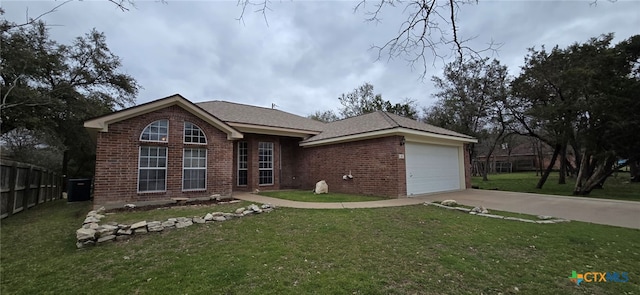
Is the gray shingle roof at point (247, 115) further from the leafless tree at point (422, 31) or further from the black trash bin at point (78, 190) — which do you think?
the leafless tree at point (422, 31)

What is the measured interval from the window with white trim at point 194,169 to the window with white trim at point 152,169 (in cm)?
68

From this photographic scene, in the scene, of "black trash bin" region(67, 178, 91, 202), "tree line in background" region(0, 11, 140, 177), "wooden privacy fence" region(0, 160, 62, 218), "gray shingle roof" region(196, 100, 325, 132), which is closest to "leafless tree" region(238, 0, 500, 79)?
"wooden privacy fence" region(0, 160, 62, 218)

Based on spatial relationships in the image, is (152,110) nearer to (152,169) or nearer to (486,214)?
(152,169)

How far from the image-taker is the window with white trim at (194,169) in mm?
10500

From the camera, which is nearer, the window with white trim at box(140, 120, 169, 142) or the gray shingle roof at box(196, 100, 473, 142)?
the window with white trim at box(140, 120, 169, 142)

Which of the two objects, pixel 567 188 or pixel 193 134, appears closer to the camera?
pixel 193 134

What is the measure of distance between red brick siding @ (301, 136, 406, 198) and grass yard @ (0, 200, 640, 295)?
437cm

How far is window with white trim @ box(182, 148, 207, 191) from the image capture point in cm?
1050

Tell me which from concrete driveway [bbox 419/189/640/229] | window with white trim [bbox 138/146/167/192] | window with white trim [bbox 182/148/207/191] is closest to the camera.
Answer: concrete driveway [bbox 419/189/640/229]

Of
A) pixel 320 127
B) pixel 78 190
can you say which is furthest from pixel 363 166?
pixel 78 190

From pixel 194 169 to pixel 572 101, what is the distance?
1816 centimetres

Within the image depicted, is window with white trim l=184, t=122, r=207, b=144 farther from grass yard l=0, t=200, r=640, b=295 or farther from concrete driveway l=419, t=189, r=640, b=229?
concrete driveway l=419, t=189, r=640, b=229

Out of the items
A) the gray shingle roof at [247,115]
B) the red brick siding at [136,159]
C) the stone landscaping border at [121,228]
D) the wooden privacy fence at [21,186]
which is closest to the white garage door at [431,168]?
the gray shingle roof at [247,115]

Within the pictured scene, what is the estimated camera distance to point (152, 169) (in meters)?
9.82
